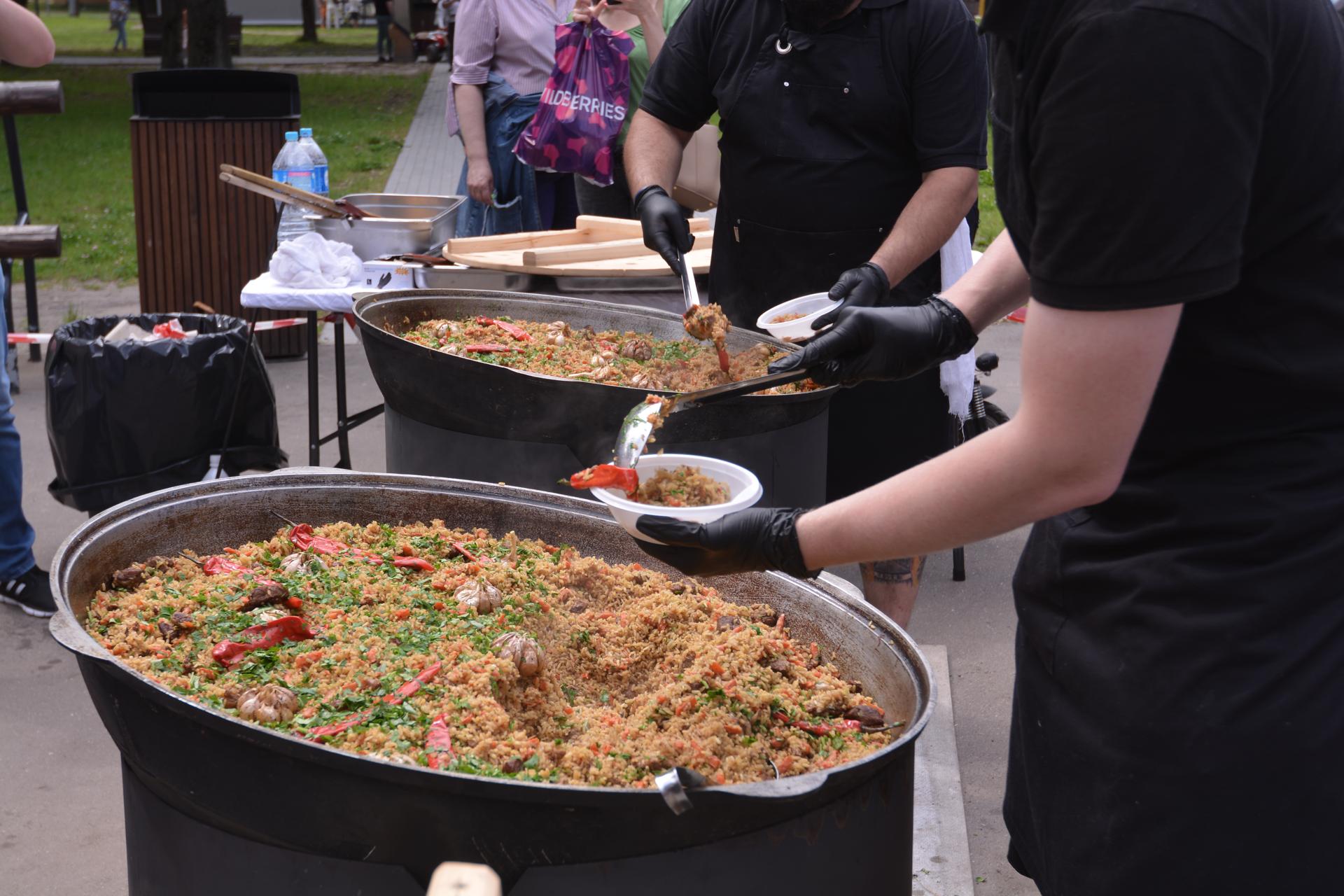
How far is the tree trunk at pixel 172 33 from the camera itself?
19.4 metres

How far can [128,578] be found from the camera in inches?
91.0

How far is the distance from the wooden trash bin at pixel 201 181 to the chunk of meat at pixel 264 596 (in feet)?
16.9

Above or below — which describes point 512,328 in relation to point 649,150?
below

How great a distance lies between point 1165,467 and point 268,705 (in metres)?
1.30

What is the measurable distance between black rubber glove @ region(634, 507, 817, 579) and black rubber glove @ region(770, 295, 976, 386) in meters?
0.52

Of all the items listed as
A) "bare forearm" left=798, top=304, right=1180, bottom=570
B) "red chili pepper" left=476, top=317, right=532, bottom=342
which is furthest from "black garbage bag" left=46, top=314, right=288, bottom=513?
"bare forearm" left=798, top=304, right=1180, bottom=570

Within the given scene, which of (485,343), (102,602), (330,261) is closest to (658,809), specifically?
(102,602)

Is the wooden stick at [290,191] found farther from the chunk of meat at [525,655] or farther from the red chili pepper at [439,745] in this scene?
the red chili pepper at [439,745]

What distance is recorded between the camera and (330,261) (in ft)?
15.5

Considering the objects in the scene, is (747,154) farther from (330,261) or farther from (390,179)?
(390,179)

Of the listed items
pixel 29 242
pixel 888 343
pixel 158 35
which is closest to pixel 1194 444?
pixel 888 343

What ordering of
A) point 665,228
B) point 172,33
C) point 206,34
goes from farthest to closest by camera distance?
point 172,33 → point 206,34 → point 665,228

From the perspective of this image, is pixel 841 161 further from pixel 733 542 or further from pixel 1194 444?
pixel 1194 444

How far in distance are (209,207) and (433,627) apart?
562cm
